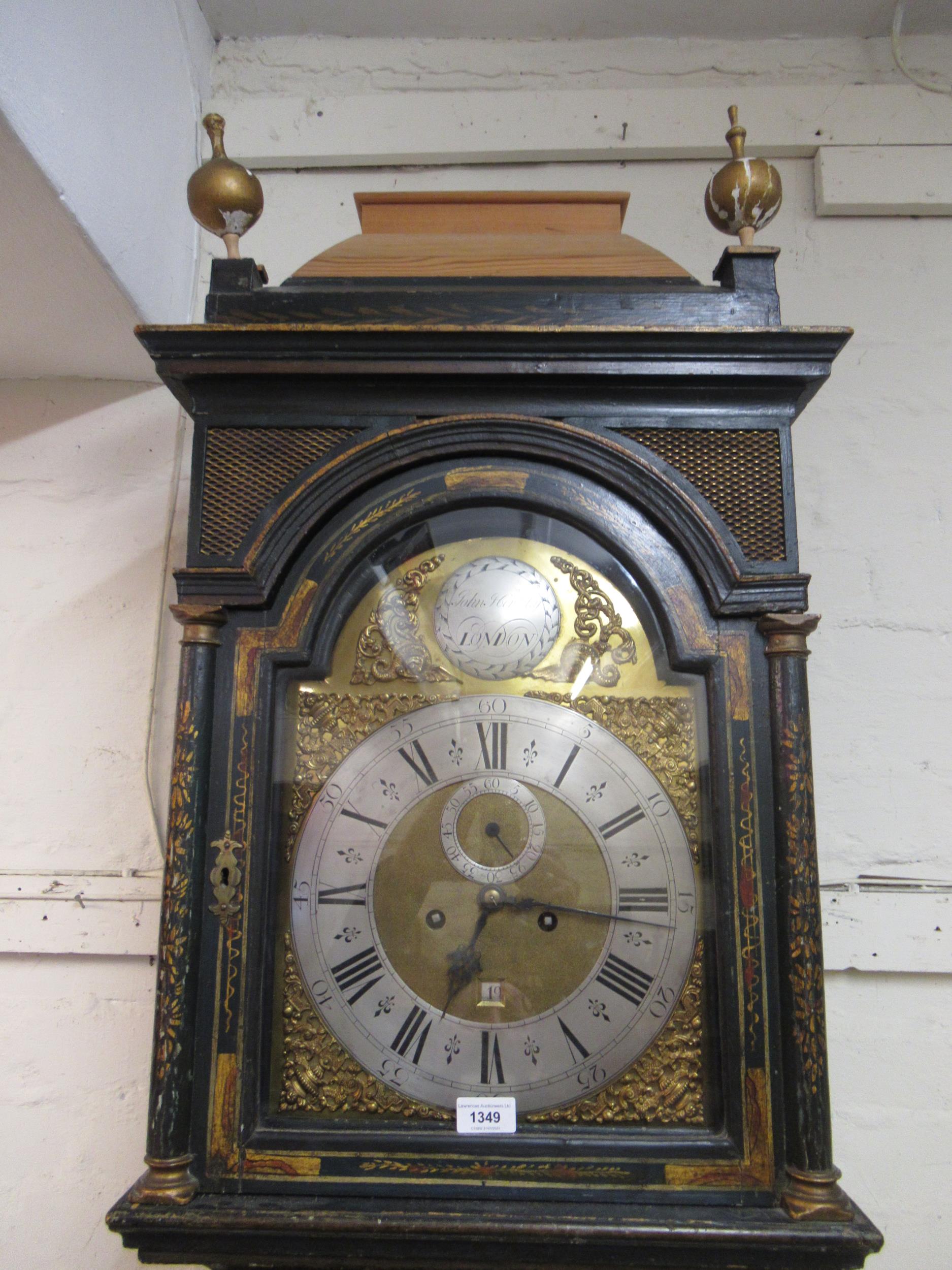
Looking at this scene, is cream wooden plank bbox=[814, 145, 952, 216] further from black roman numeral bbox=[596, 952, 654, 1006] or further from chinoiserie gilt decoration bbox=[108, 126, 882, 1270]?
black roman numeral bbox=[596, 952, 654, 1006]

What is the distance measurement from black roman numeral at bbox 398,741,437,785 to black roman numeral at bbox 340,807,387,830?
79 mm

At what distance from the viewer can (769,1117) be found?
112cm

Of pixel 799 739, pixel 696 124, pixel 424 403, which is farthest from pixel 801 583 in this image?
pixel 696 124

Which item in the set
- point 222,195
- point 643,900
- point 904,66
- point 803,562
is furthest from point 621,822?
point 904,66

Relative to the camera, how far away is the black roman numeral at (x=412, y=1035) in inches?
46.7

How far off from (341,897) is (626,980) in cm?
38

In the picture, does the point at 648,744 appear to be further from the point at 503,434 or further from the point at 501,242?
the point at 501,242

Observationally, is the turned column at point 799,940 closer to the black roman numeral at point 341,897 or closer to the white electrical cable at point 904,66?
the black roman numeral at point 341,897

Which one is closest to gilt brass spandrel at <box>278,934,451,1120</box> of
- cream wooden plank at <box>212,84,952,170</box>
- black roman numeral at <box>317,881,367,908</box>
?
black roman numeral at <box>317,881,367,908</box>

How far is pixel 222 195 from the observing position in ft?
4.22

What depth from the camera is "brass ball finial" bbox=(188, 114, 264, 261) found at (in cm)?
129

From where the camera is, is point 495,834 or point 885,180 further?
point 885,180

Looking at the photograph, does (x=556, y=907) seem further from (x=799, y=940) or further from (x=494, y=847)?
(x=799, y=940)

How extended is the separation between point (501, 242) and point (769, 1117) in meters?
1.22
